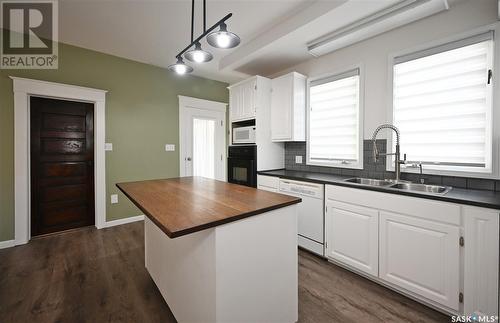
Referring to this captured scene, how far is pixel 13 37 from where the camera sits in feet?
9.02

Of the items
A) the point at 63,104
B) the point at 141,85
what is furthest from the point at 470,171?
the point at 63,104

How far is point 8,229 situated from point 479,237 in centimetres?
470

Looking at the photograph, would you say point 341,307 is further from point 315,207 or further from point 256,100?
point 256,100

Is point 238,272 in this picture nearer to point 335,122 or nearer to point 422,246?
point 422,246

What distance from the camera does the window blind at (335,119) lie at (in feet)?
8.70

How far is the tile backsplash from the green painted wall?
2.12m

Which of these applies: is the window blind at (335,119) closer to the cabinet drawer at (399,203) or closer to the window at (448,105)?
the window at (448,105)

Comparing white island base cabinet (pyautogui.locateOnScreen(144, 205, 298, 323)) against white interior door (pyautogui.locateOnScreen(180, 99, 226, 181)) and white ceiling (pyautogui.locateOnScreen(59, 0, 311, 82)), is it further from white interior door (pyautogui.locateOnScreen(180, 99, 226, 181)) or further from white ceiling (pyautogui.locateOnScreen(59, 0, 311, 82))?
white interior door (pyautogui.locateOnScreen(180, 99, 226, 181))

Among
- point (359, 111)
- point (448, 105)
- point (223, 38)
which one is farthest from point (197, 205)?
point (448, 105)

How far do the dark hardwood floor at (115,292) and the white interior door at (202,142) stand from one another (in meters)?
1.90

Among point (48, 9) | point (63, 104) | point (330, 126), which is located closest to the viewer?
point (48, 9)
